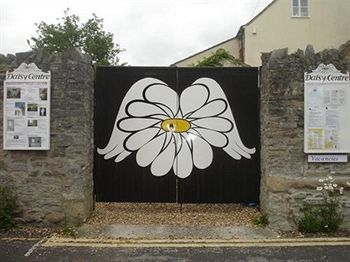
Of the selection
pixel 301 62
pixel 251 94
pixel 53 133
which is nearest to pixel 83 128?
pixel 53 133

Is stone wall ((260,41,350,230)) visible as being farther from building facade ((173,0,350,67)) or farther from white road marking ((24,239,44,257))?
building facade ((173,0,350,67))

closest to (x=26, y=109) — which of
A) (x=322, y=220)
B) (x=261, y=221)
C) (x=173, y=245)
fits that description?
(x=173, y=245)

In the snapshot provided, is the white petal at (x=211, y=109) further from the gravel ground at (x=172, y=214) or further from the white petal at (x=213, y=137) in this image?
the gravel ground at (x=172, y=214)

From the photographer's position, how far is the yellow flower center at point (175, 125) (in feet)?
25.6

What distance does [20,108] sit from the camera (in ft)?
23.1

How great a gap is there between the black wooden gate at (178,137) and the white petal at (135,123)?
17 millimetres

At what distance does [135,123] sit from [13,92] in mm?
1968

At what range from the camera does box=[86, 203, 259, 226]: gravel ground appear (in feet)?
24.2

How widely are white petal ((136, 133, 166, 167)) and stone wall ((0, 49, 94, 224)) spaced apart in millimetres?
1051

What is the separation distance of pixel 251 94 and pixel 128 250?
10.8 ft

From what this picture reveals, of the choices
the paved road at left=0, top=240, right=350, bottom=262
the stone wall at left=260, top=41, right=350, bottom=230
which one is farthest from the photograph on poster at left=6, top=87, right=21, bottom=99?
the stone wall at left=260, top=41, right=350, bottom=230

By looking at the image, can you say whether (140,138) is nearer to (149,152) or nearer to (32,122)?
(149,152)

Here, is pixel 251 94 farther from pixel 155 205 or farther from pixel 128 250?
pixel 128 250

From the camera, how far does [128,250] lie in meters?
6.03
